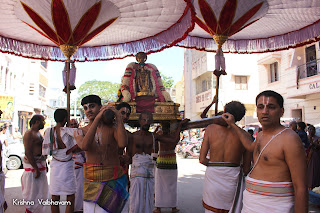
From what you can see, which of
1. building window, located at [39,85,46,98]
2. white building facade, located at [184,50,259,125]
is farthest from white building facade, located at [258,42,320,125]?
building window, located at [39,85,46,98]

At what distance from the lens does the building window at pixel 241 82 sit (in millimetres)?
24052

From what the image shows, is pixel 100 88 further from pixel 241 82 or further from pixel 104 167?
pixel 104 167

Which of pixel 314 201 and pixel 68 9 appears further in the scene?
pixel 314 201

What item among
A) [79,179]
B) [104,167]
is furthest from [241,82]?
[104,167]

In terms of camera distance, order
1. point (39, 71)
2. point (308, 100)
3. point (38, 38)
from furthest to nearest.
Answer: point (39, 71)
point (308, 100)
point (38, 38)

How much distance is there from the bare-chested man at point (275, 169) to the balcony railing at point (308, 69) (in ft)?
Answer: 40.1

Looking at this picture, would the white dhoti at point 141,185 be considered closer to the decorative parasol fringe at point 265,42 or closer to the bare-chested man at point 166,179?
the bare-chested man at point 166,179

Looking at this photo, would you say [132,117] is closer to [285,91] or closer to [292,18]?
[292,18]

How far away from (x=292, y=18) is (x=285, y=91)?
1143cm

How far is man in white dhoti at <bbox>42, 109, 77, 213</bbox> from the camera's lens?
14.0 ft

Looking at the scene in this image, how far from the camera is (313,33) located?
19.0 ft

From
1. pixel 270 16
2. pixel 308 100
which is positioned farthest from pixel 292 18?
pixel 308 100

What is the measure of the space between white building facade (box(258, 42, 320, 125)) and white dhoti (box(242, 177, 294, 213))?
12144 mm

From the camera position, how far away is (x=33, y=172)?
4680 mm
